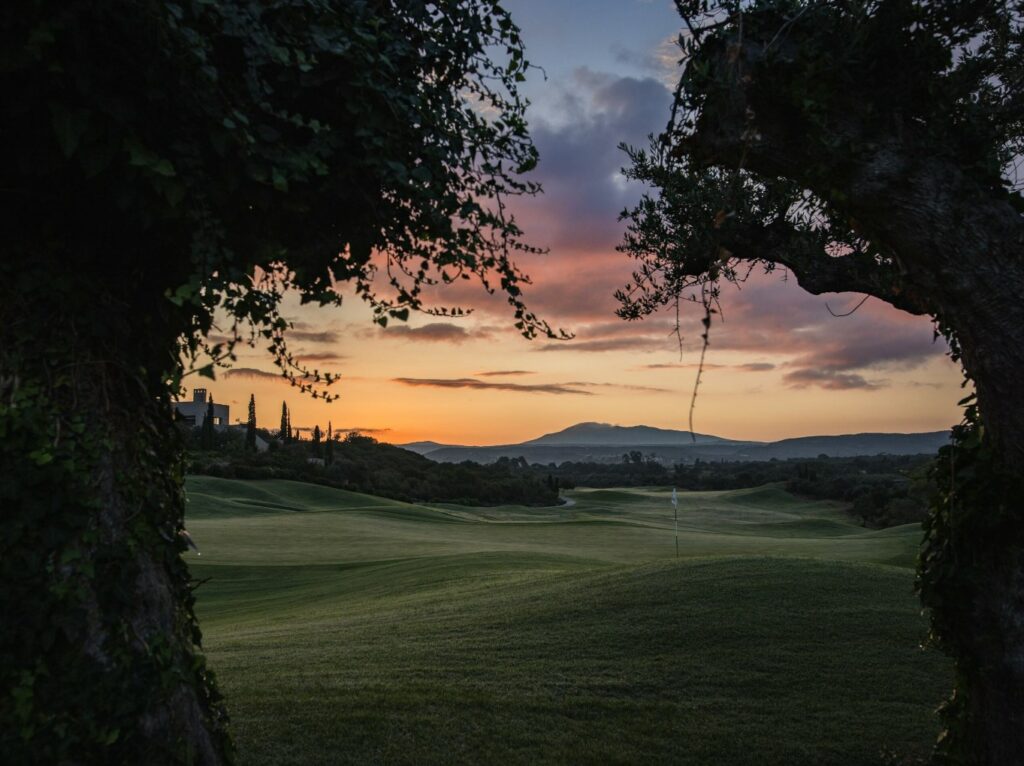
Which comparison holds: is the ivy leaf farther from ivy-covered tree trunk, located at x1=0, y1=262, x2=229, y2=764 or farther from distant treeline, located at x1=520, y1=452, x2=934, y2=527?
distant treeline, located at x1=520, y1=452, x2=934, y2=527

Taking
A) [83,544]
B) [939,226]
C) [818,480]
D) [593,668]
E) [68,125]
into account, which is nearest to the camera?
[68,125]

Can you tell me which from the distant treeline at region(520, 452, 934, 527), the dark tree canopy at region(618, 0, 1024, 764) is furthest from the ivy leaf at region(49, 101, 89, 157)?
the distant treeline at region(520, 452, 934, 527)

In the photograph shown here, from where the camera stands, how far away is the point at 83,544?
436 cm

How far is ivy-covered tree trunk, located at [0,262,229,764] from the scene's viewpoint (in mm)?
4191

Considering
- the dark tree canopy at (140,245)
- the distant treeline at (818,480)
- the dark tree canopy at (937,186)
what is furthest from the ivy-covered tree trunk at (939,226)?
the distant treeline at (818,480)

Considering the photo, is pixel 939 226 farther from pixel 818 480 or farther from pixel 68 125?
pixel 818 480

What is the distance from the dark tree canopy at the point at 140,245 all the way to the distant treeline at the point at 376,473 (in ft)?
160

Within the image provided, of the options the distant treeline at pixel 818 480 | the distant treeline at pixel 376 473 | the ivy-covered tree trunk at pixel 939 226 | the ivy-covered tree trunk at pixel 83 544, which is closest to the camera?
the ivy-covered tree trunk at pixel 83 544

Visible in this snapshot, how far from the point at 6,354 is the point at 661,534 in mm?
35480

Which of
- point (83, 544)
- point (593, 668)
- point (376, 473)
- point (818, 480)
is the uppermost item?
point (83, 544)

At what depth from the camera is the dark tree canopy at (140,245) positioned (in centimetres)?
386

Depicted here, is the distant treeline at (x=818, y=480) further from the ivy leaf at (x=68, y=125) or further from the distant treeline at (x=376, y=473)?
the ivy leaf at (x=68, y=125)

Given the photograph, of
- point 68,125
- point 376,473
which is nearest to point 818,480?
point 376,473

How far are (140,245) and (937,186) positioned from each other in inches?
195
